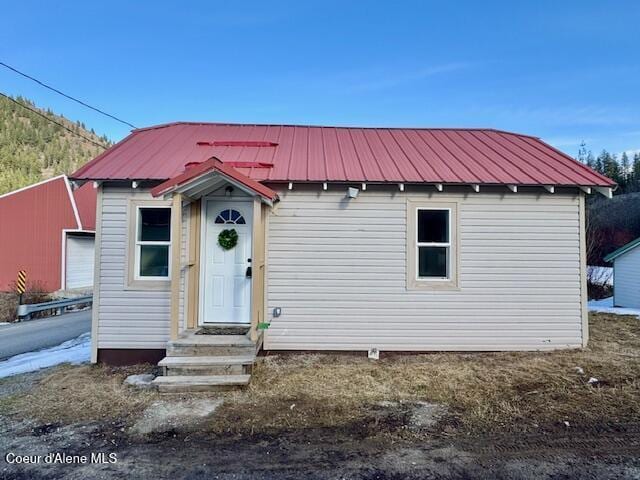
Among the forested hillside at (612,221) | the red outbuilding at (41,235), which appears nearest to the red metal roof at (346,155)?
the red outbuilding at (41,235)

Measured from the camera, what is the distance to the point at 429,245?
6574 millimetres

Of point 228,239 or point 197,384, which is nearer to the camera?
point 197,384

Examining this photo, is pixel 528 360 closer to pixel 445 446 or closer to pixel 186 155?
pixel 445 446

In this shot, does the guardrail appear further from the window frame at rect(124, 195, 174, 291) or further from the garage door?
the window frame at rect(124, 195, 174, 291)

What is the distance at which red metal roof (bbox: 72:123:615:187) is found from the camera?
6.42 m

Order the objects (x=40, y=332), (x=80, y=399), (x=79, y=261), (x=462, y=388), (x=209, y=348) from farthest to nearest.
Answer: (x=79, y=261) < (x=40, y=332) < (x=209, y=348) < (x=462, y=388) < (x=80, y=399)

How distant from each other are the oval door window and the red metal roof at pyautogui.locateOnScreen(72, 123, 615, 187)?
718 mm

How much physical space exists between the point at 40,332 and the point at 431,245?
10172 millimetres

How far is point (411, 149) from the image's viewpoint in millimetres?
7832

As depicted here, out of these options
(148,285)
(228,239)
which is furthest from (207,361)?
(228,239)

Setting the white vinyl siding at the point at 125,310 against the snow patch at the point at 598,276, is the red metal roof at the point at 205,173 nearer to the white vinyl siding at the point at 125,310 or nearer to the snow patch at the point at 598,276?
the white vinyl siding at the point at 125,310

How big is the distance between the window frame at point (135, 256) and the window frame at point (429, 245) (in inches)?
159

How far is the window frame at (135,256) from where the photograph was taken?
6.32 meters

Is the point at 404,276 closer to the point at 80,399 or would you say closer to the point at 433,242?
the point at 433,242
